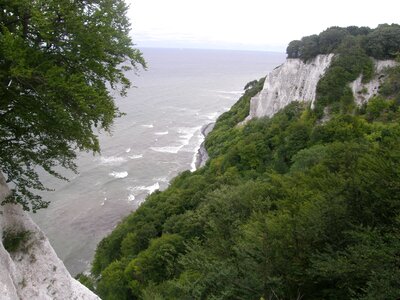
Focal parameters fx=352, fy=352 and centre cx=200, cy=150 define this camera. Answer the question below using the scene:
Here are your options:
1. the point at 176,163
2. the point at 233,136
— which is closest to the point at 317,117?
the point at 233,136

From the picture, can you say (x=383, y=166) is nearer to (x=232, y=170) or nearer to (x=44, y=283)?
(x=44, y=283)

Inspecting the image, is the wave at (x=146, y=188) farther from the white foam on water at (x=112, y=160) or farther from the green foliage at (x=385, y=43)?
the green foliage at (x=385, y=43)

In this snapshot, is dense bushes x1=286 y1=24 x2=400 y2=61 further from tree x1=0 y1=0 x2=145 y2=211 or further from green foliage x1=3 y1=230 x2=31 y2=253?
green foliage x1=3 y1=230 x2=31 y2=253

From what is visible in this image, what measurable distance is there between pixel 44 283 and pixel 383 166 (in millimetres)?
13388

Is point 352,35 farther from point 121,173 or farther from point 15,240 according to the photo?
point 15,240

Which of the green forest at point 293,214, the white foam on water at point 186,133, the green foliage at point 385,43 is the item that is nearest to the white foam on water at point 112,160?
the white foam on water at point 186,133

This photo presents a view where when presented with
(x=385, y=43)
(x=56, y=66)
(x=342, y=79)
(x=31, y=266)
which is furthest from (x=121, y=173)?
(x=56, y=66)

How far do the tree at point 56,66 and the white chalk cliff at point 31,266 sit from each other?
642 mm

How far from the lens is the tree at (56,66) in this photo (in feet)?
25.6

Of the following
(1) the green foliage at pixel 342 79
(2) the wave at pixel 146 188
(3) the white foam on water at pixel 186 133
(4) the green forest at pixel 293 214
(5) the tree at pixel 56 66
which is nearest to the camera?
(5) the tree at pixel 56 66

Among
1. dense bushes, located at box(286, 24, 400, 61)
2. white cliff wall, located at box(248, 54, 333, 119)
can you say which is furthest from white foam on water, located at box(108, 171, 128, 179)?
dense bushes, located at box(286, 24, 400, 61)

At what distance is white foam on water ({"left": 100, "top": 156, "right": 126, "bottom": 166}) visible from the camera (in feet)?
214

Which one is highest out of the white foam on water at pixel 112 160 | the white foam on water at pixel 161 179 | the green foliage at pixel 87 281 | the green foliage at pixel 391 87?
the green foliage at pixel 391 87

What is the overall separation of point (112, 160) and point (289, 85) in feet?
116
